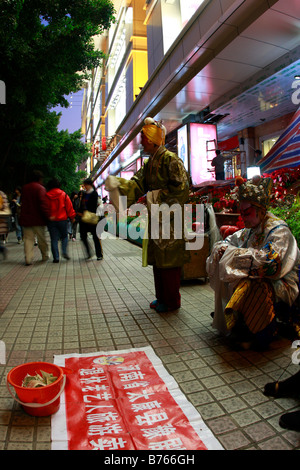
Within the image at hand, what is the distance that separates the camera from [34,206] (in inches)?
292

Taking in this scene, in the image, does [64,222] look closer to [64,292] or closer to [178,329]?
[64,292]

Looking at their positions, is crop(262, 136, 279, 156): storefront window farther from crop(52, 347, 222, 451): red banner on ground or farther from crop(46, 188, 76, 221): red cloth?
crop(52, 347, 222, 451): red banner on ground

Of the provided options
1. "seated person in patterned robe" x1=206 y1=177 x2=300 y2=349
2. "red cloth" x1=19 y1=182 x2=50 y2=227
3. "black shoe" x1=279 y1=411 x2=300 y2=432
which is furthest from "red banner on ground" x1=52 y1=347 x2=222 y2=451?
"red cloth" x1=19 y1=182 x2=50 y2=227

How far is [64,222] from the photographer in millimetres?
8070

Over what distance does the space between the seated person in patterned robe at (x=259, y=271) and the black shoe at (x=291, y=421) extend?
38.4 inches

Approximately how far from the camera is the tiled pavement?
6.88 ft

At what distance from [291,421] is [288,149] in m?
5.17

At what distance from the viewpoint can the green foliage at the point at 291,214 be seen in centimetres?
359

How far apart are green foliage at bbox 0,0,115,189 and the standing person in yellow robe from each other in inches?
281

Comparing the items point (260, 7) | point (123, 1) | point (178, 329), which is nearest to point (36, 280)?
point (178, 329)

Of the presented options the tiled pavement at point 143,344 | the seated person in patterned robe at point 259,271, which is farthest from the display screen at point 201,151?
the seated person in patterned robe at point 259,271

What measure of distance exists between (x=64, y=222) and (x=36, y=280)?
2084 mm

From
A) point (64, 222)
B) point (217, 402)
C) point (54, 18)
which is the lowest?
point (217, 402)

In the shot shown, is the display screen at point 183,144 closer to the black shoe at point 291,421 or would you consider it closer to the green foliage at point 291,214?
the green foliage at point 291,214
